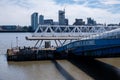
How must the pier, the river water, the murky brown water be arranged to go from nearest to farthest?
1. the river water
2. the murky brown water
3. the pier

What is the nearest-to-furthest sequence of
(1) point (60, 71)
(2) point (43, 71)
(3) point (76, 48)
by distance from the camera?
(1) point (60, 71)
(2) point (43, 71)
(3) point (76, 48)

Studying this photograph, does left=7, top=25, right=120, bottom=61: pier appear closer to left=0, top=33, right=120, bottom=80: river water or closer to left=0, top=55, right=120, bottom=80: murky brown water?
left=0, top=33, right=120, bottom=80: river water

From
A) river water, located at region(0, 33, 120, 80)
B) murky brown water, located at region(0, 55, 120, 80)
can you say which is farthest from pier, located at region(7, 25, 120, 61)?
murky brown water, located at region(0, 55, 120, 80)

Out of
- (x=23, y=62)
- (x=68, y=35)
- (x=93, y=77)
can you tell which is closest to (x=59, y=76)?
(x=93, y=77)

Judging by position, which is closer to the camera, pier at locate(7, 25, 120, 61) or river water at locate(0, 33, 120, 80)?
river water at locate(0, 33, 120, 80)

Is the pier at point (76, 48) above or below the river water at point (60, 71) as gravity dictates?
above

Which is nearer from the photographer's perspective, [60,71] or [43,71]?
[60,71]

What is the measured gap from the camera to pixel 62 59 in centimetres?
5016

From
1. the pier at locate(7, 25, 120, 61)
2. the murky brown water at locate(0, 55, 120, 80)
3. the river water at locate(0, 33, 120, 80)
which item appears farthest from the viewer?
the pier at locate(7, 25, 120, 61)

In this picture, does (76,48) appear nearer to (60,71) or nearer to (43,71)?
(60,71)

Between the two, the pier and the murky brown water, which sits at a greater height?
the pier

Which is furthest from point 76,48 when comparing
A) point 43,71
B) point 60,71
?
point 43,71

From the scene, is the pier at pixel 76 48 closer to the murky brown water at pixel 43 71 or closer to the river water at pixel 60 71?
the river water at pixel 60 71

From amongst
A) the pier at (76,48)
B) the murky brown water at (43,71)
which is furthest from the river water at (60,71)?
the pier at (76,48)
